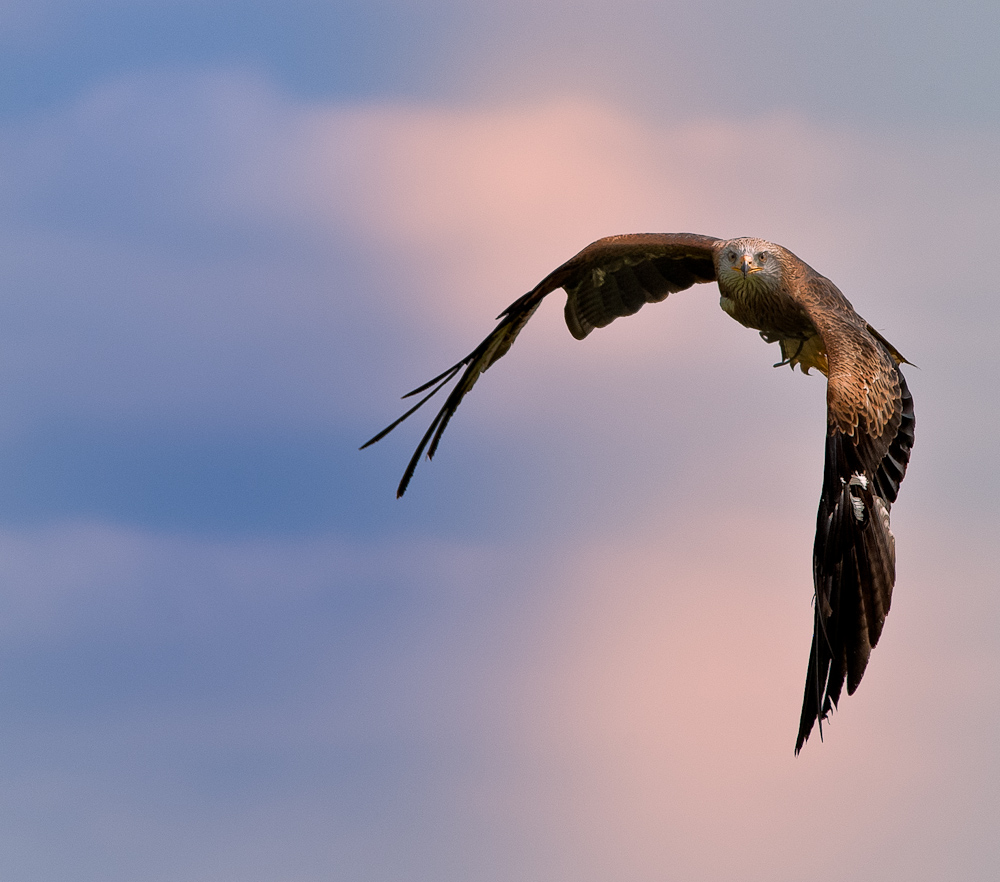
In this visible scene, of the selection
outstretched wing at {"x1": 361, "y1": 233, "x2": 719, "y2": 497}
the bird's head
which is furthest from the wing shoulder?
the bird's head

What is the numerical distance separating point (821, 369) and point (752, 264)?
1.13 meters

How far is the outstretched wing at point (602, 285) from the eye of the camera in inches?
592

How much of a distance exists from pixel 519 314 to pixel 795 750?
18.7 feet

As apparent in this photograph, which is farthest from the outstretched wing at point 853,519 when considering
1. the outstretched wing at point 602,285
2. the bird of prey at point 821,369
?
the outstretched wing at point 602,285

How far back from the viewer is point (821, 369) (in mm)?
14375

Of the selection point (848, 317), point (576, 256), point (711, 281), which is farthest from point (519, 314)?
point (848, 317)

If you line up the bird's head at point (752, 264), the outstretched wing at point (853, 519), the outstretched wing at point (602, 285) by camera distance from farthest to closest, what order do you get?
the outstretched wing at point (602, 285) → the bird's head at point (752, 264) → the outstretched wing at point (853, 519)

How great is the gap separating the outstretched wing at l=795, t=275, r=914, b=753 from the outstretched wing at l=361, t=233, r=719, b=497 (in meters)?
2.80

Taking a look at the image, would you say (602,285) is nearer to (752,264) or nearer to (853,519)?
(752,264)

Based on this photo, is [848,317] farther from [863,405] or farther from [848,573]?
[848,573]

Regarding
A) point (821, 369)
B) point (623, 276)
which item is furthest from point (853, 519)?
point (623, 276)

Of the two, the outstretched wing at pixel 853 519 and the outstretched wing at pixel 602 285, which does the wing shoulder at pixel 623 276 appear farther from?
the outstretched wing at pixel 853 519

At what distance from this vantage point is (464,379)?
595 inches

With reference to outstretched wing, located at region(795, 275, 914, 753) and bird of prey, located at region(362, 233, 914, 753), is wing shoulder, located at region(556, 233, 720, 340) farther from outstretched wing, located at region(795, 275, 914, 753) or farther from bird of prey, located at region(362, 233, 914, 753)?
outstretched wing, located at region(795, 275, 914, 753)
